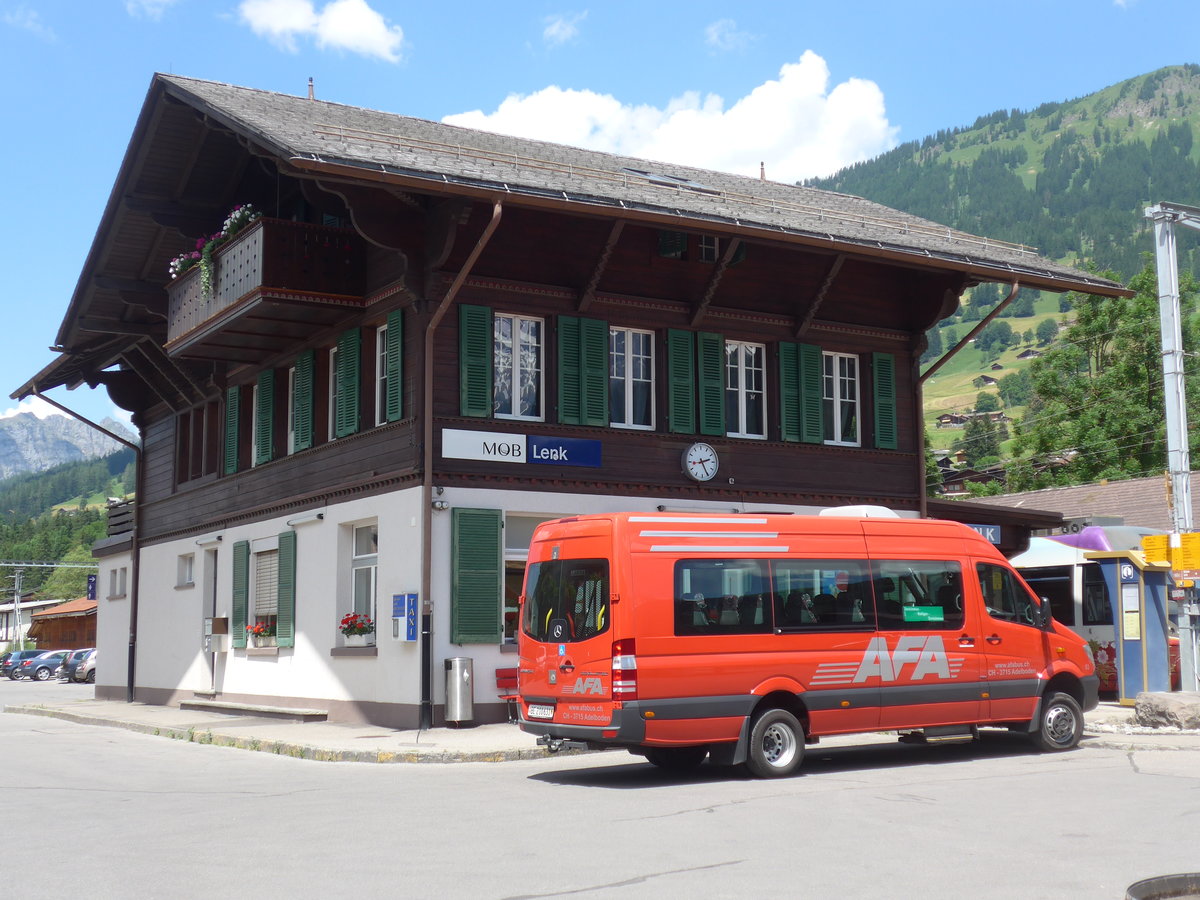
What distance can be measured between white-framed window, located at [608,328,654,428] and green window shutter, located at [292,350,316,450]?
5355 millimetres

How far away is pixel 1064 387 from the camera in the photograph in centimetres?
5512

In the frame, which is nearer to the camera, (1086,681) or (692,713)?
(692,713)

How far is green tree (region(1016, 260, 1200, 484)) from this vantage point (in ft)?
170

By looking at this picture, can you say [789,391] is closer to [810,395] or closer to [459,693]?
[810,395]

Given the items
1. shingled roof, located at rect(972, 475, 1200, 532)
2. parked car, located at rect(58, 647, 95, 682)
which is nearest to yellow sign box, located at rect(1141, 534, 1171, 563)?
shingled roof, located at rect(972, 475, 1200, 532)

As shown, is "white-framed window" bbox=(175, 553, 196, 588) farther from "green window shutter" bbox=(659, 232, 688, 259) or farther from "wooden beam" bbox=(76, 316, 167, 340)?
"green window shutter" bbox=(659, 232, 688, 259)

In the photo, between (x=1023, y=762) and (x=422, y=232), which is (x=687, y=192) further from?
(x=1023, y=762)

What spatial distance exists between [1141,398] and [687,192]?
35.6m

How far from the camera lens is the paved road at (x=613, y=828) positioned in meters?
7.99

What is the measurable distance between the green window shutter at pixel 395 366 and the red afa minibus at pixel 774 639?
→ 21.7 feet

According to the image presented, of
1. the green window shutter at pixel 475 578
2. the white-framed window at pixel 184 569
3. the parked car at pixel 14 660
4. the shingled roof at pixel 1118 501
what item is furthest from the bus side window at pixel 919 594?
the parked car at pixel 14 660

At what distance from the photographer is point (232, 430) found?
27.3 metres

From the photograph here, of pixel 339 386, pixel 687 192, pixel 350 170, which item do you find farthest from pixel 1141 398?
pixel 350 170

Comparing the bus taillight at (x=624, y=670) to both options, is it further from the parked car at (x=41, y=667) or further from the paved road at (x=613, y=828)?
the parked car at (x=41, y=667)
